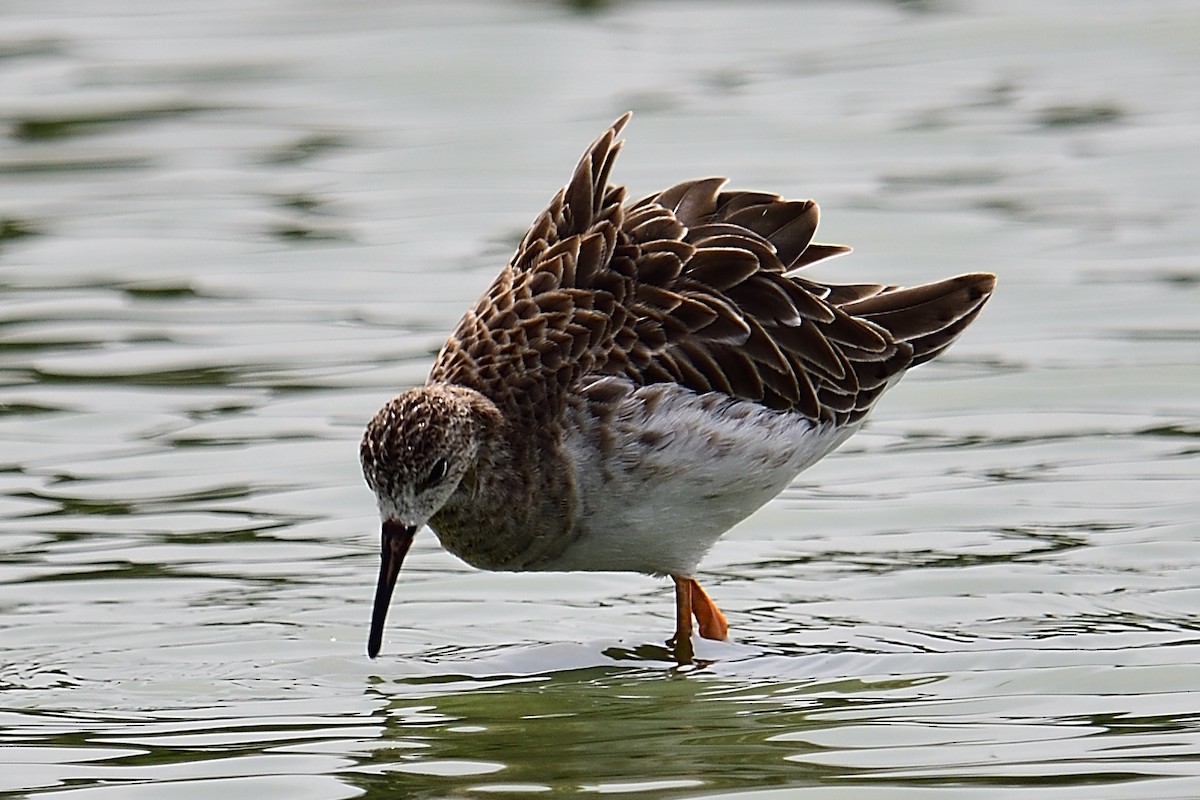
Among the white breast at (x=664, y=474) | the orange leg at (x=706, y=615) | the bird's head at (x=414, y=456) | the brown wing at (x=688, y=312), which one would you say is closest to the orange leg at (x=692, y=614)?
the orange leg at (x=706, y=615)

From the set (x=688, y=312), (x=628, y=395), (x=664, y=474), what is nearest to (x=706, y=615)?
(x=664, y=474)

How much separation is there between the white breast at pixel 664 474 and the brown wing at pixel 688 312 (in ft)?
0.50

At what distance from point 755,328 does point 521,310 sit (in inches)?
42.7

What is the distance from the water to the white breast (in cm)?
51

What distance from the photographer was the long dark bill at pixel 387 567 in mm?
9242

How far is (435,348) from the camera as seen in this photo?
14.2 meters

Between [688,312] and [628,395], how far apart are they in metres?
0.58

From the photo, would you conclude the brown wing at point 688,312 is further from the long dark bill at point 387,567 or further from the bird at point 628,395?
the long dark bill at point 387,567

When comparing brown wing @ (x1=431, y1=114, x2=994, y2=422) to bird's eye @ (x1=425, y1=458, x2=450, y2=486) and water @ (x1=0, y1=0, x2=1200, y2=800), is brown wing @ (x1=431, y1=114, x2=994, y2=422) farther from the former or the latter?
water @ (x1=0, y1=0, x2=1200, y2=800)

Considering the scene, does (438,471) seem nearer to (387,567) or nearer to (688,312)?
(387,567)

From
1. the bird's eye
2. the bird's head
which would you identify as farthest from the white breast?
the bird's eye

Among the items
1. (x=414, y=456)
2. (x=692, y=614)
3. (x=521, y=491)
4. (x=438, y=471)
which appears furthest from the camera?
(x=692, y=614)

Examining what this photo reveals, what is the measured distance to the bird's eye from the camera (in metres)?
9.07

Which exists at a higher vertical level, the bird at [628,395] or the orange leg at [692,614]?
the bird at [628,395]
